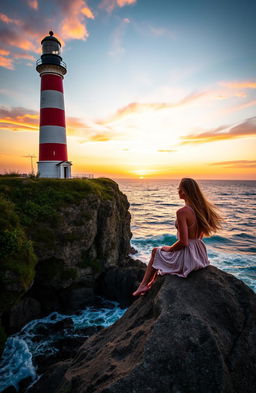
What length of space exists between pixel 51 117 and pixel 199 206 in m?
20.8

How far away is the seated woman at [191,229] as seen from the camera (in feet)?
14.6

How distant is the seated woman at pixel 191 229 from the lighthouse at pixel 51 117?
19.5 meters

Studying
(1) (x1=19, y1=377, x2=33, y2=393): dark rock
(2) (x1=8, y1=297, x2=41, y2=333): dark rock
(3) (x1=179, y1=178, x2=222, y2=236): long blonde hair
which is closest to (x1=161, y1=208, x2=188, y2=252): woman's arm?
(3) (x1=179, y1=178, x2=222, y2=236): long blonde hair

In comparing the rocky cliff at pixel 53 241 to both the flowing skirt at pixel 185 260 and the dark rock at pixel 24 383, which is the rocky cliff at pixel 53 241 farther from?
the flowing skirt at pixel 185 260

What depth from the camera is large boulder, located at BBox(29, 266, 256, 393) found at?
116 inches

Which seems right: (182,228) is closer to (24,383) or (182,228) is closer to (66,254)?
(24,383)

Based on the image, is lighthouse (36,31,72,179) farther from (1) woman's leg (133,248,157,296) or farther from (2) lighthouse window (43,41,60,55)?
(1) woman's leg (133,248,157,296)

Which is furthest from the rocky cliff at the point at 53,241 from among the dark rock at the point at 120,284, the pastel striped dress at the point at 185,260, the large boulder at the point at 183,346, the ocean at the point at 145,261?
the pastel striped dress at the point at 185,260

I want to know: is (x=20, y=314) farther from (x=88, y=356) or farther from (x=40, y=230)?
(x=88, y=356)

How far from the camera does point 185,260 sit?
448cm

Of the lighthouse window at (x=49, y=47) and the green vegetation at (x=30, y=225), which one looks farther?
the lighthouse window at (x=49, y=47)

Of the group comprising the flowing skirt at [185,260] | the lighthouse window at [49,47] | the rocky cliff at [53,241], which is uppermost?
the lighthouse window at [49,47]

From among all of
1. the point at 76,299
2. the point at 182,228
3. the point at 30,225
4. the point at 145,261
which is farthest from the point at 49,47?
the point at 182,228

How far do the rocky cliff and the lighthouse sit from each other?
6841mm
